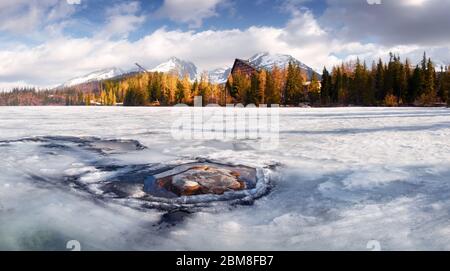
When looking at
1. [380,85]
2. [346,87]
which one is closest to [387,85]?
[380,85]

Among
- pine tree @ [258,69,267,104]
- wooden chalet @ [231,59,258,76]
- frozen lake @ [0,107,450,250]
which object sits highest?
wooden chalet @ [231,59,258,76]

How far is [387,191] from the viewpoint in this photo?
511cm

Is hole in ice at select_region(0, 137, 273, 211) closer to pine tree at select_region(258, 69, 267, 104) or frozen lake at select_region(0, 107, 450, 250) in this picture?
frozen lake at select_region(0, 107, 450, 250)

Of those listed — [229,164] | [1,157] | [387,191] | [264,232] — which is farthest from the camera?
[1,157]

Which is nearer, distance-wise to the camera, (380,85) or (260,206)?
(260,206)

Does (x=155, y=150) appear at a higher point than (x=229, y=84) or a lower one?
lower

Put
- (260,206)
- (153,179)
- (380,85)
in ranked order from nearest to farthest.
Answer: (260,206), (153,179), (380,85)

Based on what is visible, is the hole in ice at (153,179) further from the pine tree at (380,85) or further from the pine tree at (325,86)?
the pine tree at (380,85)

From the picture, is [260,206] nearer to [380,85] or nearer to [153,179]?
[153,179]

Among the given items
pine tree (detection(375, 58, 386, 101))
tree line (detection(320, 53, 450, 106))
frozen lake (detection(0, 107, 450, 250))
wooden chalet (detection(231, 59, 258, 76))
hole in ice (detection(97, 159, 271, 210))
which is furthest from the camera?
wooden chalet (detection(231, 59, 258, 76))

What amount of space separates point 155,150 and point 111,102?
115m

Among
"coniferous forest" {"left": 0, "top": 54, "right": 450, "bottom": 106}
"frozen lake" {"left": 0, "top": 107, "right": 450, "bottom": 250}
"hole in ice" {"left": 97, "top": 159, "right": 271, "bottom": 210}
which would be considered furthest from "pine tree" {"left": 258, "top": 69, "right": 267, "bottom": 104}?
"hole in ice" {"left": 97, "top": 159, "right": 271, "bottom": 210}
